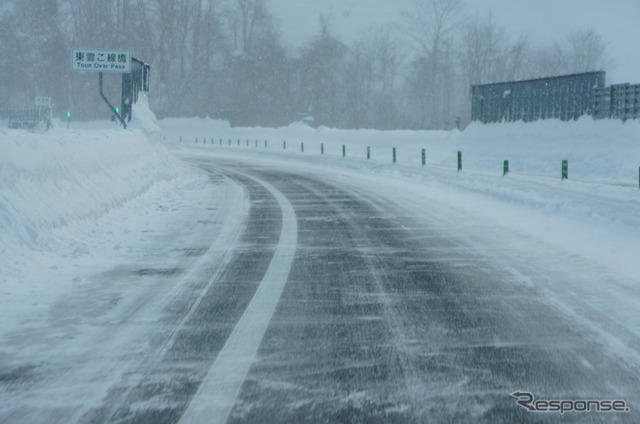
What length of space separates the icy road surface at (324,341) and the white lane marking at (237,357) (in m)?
0.02

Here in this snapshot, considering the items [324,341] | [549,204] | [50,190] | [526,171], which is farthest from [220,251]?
[526,171]

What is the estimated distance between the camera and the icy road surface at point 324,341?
12.9 feet

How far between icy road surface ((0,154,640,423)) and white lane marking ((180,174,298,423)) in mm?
16

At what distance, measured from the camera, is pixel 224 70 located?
107 meters

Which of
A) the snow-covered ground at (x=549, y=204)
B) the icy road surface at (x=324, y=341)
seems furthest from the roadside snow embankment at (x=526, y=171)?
the icy road surface at (x=324, y=341)

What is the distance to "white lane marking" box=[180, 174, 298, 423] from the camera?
3.83 meters

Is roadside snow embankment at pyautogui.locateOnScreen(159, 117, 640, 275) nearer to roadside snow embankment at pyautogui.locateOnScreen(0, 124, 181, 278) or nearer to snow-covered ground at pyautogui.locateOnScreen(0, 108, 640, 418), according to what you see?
snow-covered ground at pyautogui.locateOnScreen(0, 108, 640, 418)

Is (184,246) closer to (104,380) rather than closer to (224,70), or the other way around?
(104,380)

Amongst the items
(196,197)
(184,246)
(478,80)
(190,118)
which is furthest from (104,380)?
(478,80)

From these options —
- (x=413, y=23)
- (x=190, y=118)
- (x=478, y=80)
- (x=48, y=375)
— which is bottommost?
(x=48, y=375)

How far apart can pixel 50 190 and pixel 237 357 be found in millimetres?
6332

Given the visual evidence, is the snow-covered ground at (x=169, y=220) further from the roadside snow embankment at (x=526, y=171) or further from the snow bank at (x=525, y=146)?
the snow bank at (x=525, y=146)

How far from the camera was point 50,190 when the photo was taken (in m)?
9.98

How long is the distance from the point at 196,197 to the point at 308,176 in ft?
32.4
